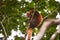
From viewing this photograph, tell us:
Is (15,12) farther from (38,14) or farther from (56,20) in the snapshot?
(56,20)

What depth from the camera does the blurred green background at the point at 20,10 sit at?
1.39 meters

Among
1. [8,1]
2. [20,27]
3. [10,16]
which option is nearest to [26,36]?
[20,27]

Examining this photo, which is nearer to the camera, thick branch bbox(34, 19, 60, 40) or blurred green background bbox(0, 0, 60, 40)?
thick branch bbox(34, 19, 60, 40)

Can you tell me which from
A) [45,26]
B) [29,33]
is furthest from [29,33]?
[45,26]

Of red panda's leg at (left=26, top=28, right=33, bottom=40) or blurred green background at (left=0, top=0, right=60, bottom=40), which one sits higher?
blurred green background at (left=0, top=0, right=60, bottom=40)

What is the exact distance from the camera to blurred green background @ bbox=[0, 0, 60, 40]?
4.57 ft

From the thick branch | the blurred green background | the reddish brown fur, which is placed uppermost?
the blurred green background

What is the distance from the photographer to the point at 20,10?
1.44 m

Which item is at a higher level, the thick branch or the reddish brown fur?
the reddish brown fur

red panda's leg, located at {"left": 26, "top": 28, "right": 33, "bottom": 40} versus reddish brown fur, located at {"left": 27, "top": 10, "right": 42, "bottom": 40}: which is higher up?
reddish brown fur, located at {"left": 27, "top": 10, "right": 42, "bottom": 40}

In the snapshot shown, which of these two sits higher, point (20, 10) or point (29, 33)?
point (20, 10)

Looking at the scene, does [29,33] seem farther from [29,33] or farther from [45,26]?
[45,26]

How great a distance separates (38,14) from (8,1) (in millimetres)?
284

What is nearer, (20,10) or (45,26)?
(45,26)
